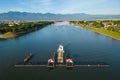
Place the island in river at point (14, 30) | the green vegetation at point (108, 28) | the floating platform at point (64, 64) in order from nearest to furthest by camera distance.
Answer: the floating platform at point (64, 64) < the green vegetation at point (108, 28) < the island in river at point (14, 30)

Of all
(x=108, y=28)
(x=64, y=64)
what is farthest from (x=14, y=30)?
(x=64, y=64)

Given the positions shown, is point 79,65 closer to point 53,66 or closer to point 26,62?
point 53,66

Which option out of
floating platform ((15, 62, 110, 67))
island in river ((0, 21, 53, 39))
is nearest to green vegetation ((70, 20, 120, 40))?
floating platform ((15, 62, 110, 67))

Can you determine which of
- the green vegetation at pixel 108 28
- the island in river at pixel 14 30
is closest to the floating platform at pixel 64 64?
the green vegetation at pixel 108 28

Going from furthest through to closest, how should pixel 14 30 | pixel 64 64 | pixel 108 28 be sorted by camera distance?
1. pixel 108 28
2. pixel 14 30
3. pixel 64 64

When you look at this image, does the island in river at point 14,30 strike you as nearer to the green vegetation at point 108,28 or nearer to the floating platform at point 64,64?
the green vegetation at point 108,28

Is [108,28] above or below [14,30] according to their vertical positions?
above

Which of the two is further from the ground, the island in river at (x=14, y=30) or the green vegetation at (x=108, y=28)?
the green vegetation at (x=108, y=28)

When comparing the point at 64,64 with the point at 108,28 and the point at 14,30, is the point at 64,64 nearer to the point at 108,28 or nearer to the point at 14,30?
the point at 14,30

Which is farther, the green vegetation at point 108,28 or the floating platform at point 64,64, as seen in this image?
the green vegetation at point 108,28

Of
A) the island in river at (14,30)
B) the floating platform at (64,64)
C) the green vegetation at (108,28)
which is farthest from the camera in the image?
the island in river at (14,30)
